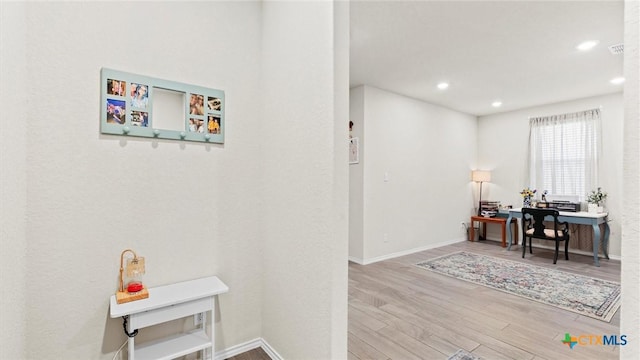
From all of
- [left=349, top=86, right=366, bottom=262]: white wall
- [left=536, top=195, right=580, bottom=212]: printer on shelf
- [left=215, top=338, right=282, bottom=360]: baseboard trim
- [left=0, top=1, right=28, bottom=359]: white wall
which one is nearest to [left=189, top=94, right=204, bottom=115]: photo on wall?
[left=0, top=1, right=28, bottom=359]: white wall

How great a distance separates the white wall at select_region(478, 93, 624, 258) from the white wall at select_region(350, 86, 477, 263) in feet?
1.38

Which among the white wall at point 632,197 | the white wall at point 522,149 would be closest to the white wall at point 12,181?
the white wall at point 632,197

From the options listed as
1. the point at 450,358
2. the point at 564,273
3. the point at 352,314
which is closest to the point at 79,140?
the point at 352,314

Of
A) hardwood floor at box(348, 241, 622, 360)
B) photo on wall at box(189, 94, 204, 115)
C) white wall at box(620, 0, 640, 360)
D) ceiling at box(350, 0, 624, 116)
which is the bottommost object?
hardwood floor at box(348, 241, 622, 360)

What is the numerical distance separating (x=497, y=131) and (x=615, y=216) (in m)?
2.29

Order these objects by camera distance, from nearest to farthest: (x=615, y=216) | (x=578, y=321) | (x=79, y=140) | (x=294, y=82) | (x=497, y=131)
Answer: (x=79, y=140)
(x=294, y=82)
(x=578, y=321)
(x=615, y=216)
(x=497, y=131)

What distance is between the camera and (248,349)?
2.03 meters

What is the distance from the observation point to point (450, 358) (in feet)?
6.42

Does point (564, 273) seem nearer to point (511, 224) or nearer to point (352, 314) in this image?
point (511, 224)

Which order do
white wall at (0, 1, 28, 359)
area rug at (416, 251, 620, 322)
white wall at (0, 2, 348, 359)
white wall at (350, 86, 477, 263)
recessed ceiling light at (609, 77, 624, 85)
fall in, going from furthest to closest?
1. white wall at (350, 86, 477, 263)
2. recessed ceiling light at (609, 77, 624, 85)
3. area rug at (416, 251, 620, 322)
4. white wall at (0, 2, 348, 359)
5. white wall at (0, 1, 28, 359)

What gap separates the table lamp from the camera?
5.09 ft

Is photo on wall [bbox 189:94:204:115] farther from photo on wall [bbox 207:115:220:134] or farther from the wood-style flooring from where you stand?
the wood-style flooring

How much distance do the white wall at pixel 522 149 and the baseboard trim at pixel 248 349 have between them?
5.46 meters

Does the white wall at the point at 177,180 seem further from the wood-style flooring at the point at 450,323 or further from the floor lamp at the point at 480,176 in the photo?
the floor lamp at the point at 480,176
